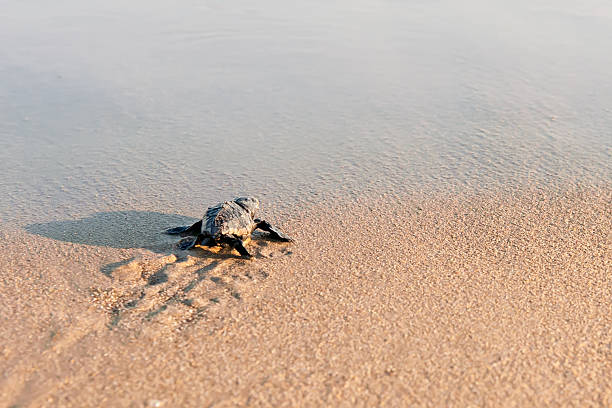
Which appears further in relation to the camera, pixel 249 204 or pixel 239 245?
pixel 249 204

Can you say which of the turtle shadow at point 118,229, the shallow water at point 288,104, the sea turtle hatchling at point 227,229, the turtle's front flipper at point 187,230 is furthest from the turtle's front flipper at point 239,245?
the shallow water at point 288,104

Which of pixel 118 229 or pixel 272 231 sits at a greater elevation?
pixel 272 231

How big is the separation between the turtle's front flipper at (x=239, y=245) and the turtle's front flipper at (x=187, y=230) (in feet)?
1.12

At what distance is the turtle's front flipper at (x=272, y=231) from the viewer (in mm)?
3941

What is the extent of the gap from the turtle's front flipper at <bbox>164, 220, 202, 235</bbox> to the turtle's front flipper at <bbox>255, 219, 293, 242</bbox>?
1.48ft

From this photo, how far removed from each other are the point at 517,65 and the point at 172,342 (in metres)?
6.69

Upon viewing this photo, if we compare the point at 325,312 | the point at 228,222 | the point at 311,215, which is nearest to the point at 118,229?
the point at 228,222

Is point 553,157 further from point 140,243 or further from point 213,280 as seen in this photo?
point 140,243

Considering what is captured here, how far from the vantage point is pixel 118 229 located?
163 inches

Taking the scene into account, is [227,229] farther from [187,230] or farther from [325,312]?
[325,312]

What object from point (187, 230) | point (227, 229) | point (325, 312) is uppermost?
point (227, 229)

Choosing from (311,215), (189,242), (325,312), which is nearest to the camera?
(325,312)

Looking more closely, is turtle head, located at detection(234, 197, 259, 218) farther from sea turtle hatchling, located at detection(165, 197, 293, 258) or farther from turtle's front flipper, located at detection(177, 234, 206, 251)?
turtle's front flipper, located at detection(177, 234, 206, 251)

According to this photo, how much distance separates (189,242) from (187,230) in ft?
0.37
